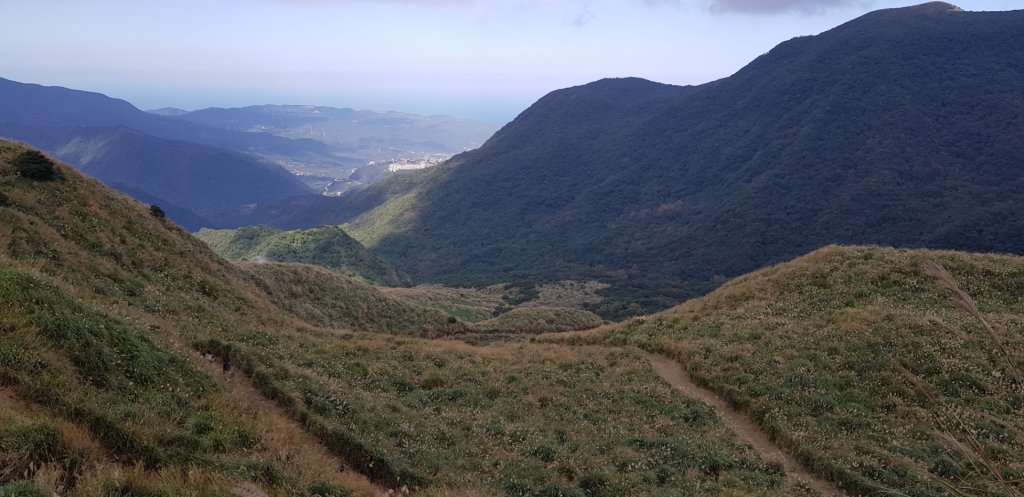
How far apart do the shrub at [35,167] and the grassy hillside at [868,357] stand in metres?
29.7

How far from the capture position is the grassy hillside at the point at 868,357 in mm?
13586

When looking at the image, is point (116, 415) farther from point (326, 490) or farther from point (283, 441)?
point (326, 490)

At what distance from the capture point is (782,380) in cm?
1931

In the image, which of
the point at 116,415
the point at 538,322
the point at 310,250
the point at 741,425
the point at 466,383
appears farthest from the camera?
the point at 310,250

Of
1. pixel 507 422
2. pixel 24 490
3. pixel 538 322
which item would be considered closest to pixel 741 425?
pixel 507 422

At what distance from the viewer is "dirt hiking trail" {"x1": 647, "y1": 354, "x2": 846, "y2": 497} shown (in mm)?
13221

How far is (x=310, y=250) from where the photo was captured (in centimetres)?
12812

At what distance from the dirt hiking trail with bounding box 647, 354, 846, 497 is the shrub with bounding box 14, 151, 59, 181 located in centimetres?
3048

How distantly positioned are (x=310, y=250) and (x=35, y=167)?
10404 centimetres

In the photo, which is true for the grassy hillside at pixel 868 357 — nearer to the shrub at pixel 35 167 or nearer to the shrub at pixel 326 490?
the shrub at pixel 326 490

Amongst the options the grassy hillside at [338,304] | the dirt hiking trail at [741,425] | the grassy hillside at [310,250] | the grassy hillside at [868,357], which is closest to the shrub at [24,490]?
the grassy hillside at [868,357]

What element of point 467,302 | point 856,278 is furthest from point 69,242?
point 467,302

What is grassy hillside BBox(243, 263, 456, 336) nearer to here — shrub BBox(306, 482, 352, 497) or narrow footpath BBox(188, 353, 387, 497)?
narrow footpath BBox(188, 353, 387, 497)

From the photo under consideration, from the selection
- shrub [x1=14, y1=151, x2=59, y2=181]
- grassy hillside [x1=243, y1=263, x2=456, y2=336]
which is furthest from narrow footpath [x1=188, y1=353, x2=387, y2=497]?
grassy hillside [x1=243, y1=263, x2=456, y2=336]
